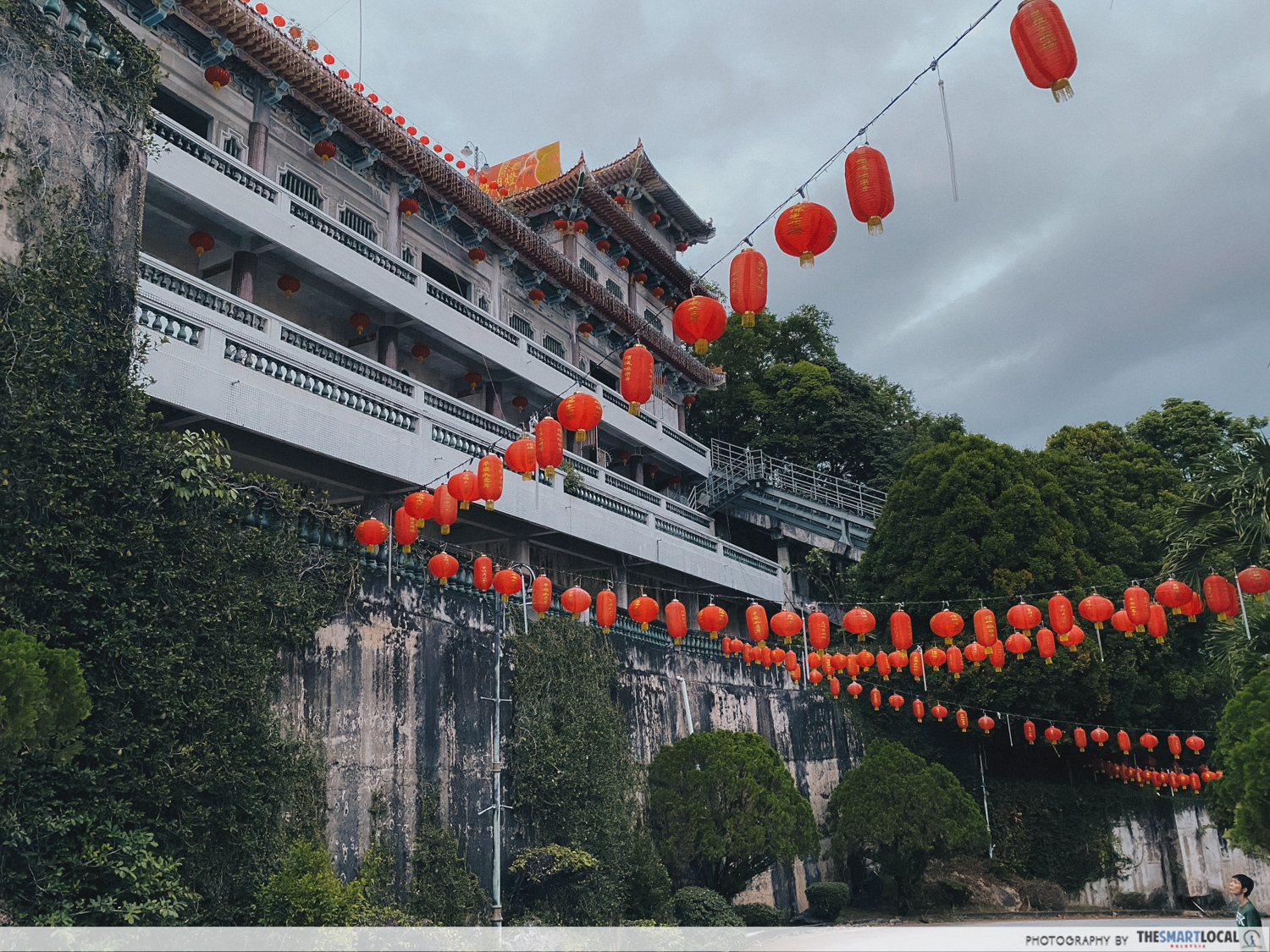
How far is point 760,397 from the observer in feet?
93.8

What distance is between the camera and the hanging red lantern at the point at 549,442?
10.4m

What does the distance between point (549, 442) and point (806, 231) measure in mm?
3857

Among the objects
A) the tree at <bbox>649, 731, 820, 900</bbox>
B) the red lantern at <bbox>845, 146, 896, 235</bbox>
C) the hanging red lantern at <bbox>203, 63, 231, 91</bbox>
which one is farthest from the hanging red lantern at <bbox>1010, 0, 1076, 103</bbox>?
the hanging red lantern at <bbox>203, 63, 231, 91</bbox>

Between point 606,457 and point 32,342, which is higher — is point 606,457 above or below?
above

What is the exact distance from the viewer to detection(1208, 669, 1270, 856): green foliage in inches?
483

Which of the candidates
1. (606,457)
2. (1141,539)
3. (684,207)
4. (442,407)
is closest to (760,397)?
(684,207)

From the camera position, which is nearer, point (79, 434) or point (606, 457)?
point (79, 434)

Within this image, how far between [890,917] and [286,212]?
15445 millimetres

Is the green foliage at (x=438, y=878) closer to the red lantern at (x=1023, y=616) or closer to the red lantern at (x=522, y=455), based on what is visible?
the red lantern at (x=522, y=455)

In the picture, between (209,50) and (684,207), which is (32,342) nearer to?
(209,50)

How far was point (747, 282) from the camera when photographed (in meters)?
8.61

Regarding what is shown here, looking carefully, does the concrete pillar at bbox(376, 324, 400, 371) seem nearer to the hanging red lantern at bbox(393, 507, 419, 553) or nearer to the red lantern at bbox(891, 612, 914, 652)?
the hanging red lantern at bbox(393, 507, 419, 553)

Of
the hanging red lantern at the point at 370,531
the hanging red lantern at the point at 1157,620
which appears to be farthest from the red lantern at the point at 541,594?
the hanging red lantern at the point at 1157,620

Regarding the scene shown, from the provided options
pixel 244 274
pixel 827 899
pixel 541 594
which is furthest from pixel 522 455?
pixel 827 899
